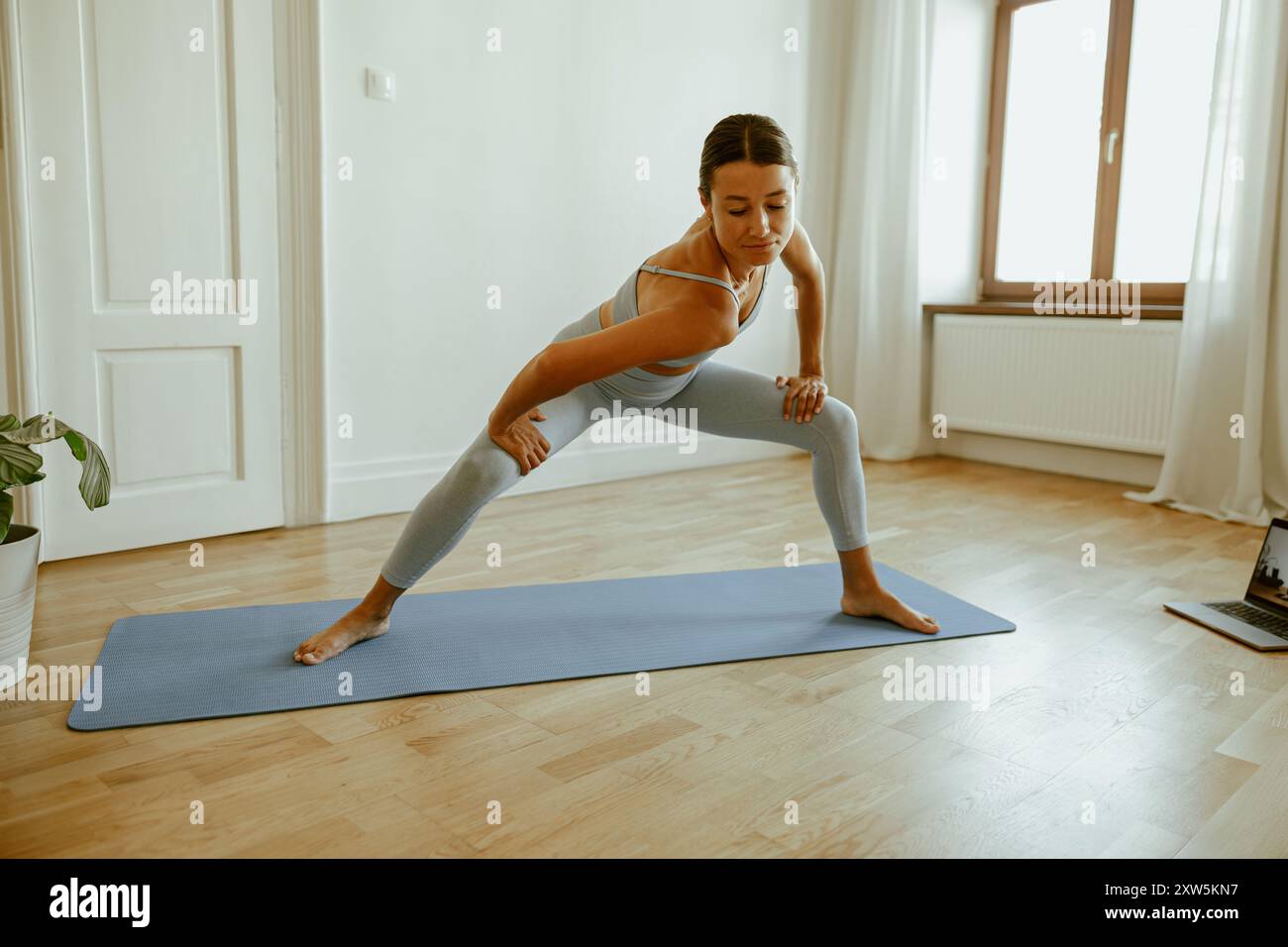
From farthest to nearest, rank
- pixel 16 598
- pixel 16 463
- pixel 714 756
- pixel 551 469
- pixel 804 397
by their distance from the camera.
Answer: pixel 551 469 → pixel 804 397 → pixel 16 598 → pixel 16 463 → pixel 714 756

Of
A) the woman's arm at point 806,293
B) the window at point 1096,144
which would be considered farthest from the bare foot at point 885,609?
the window at point 1096,144

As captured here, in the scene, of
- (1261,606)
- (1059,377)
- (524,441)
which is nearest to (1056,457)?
(1059,377)

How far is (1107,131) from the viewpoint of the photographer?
4.27 m

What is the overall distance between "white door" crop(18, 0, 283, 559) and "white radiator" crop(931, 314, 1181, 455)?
2881 millimetres

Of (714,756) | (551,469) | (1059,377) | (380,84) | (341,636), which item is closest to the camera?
(714,756)

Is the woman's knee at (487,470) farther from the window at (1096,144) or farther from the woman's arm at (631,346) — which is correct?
the window at (1096,144)

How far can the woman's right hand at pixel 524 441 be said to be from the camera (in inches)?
75.8

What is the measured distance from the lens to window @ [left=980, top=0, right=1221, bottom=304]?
4.04 metres

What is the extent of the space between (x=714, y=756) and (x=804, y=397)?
0.81 m

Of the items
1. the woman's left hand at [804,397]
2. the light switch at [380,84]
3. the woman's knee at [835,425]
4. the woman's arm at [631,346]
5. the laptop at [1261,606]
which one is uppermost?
the light switch at [380,84]

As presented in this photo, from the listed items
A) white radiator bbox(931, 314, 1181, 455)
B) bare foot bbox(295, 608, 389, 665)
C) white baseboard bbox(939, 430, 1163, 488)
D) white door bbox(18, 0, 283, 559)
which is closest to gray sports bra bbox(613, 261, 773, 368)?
bare foot bbox(295, 608, 389, 665)

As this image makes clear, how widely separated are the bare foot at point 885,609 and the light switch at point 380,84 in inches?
83.9

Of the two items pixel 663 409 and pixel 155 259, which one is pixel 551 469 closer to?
pixel 155 259
